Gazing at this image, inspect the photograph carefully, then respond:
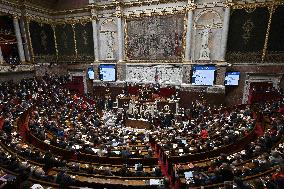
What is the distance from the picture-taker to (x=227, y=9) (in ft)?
62.0

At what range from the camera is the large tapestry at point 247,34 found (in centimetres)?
1847

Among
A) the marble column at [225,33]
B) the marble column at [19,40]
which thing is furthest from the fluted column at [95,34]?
the marble column at [225,33]

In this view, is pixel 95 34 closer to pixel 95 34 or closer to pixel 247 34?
pixel 95 34

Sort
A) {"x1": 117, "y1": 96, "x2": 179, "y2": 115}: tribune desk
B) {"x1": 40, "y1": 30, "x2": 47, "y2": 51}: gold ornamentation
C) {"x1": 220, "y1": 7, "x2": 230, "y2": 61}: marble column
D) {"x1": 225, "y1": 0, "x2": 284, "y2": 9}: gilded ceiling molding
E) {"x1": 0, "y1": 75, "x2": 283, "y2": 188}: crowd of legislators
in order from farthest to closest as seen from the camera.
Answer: {"x1": 40, "y1": 30, "x2": 47, "y2": 51}: gold ornamentation → {"x1": 117, "y1": 96, "x2": 179, "y2": 115}: tribune desk → {"x1": 220, "y1": 7, "x2": 230, "y2": 61}: marble column → {"x1": 225, "y1": 0, "x2": 284, "y2": 9}: gilded ceiling molding → {"x1": 0, "y1": 75, "x2": 283, "y2": 188}: crowd of legislators

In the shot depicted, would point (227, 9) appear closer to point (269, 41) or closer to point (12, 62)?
point (269, 41)

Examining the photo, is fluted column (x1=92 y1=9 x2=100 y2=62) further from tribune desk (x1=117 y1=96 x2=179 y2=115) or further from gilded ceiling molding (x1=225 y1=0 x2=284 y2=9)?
Answer: gilded ceiling molding (x1=225 y1=0 x2=284 y2=9)

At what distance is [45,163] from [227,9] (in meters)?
18.8

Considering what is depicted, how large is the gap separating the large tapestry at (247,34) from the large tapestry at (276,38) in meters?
0.59

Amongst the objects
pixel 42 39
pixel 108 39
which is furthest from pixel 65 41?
pixel 108 39

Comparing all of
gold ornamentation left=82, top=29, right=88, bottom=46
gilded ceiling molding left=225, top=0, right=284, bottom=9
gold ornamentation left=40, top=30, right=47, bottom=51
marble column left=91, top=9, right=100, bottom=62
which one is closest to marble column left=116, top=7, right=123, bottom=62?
marble column left=91, top=9, right=100, bottom=62

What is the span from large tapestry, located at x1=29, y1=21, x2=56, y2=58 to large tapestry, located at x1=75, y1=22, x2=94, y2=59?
347 centimetres

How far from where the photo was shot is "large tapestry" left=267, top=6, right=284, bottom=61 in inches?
701

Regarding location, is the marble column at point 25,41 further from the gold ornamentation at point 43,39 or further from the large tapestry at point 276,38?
the large tapestry at point 276,38

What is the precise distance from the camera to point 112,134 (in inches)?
504
